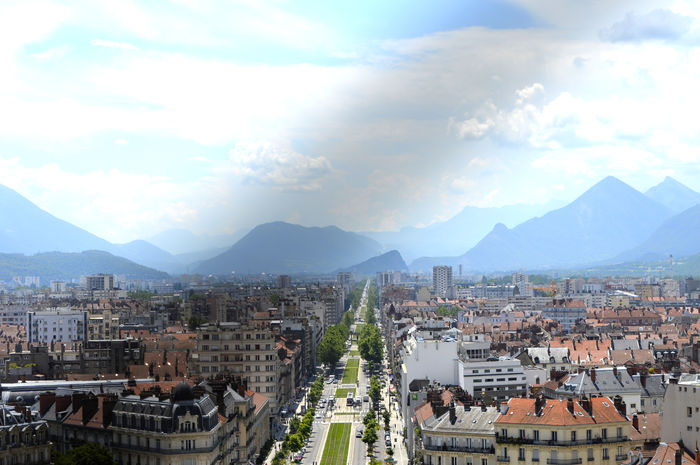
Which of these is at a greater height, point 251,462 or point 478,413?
point 478,413

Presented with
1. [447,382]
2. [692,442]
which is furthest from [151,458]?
[447,382]

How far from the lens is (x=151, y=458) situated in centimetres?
7219

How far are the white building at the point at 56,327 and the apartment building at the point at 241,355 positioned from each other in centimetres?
8359

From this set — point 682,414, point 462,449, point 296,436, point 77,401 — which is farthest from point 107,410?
point 682,414

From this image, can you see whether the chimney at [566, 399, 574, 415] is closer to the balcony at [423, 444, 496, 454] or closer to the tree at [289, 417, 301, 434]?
the balcony at [423, 444, 496, 454]

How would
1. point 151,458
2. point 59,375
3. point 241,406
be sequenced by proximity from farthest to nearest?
point 59,375, point 241,406, point 151,458

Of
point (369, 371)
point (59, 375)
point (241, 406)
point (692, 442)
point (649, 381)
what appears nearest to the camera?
point (692, 442)

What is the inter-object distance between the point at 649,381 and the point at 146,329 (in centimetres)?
10597

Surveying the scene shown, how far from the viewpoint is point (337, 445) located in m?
110

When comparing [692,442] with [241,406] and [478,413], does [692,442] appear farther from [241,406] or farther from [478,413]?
[241,406]

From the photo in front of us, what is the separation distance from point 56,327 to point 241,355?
90.2 metres

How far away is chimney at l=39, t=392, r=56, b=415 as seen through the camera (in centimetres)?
8019

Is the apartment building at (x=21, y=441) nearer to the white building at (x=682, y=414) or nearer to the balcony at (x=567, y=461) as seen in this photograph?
the balcony at (x=567, y=461)

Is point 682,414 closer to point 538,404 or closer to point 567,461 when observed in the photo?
point 567,461
